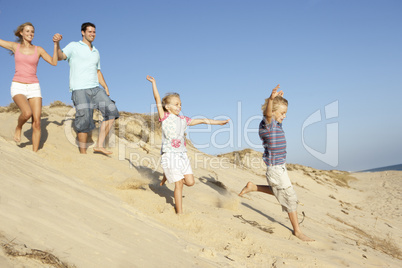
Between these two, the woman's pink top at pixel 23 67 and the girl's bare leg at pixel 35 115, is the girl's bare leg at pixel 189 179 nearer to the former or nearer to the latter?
the girl's bare leg at pixel 35 115

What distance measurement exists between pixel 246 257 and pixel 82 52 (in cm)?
417

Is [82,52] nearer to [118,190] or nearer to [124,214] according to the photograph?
[118,190]

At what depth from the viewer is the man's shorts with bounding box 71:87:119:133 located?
527 centimetres

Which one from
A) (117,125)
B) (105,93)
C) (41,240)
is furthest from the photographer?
(117,125)

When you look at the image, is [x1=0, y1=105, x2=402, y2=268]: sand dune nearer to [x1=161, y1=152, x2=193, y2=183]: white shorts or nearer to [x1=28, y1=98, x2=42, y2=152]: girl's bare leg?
[x1=28, y1=98, x2=42, y2=152]: girl's bare leg

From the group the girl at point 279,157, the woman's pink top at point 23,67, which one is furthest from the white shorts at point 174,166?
the woman's pink top at point 23,67

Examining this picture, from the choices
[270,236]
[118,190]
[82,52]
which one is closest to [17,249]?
[118,190]

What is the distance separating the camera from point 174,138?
4.12 meters

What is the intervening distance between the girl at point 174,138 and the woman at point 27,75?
1.87m

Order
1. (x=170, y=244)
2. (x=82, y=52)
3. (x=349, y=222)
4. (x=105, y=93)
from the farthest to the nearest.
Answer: (x=349, y=222), (x=105, y=93), (x=82, y=52), (x=170, y=244)

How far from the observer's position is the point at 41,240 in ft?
6.22

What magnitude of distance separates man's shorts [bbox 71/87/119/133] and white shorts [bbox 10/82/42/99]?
0.68m

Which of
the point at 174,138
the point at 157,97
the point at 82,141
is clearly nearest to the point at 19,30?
the point at 82,141

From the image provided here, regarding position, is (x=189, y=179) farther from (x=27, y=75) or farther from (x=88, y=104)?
(x=27, y=75)
